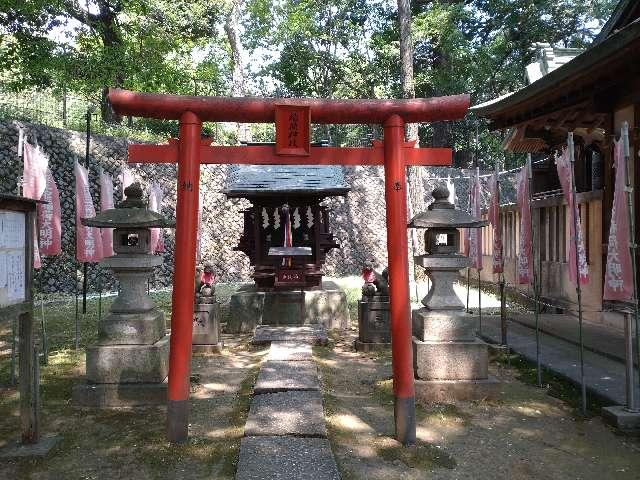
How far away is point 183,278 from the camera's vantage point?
16.0 ft

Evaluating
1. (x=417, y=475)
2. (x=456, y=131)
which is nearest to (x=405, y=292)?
(x=417, y=475)

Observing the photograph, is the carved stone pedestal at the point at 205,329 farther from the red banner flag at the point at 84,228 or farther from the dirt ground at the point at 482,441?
the dirt ground at the point at 482,441

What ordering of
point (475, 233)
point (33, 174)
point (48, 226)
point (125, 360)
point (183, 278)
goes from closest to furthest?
point (183, 278)
point (125, 360)
point (33, 174)
point (48, 226)
point (475, 233)

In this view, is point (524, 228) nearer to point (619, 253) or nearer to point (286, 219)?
point (619, 253)

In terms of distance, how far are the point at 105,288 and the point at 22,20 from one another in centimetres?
850

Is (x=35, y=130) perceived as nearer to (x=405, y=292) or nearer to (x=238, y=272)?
(x=238, y=272)

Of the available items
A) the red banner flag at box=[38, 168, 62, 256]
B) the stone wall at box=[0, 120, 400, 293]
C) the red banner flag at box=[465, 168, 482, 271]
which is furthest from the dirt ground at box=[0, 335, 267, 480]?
the stone wall at box=[0, 120, 400, 293]

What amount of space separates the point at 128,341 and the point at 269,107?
3.22 metres

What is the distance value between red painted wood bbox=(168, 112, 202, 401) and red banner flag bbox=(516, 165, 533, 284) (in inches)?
196

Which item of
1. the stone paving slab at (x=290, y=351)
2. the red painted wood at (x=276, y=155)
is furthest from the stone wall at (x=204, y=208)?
the red painted wood at (x=276, y=155)

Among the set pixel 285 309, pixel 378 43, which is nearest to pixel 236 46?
Answer: pixel 378 43

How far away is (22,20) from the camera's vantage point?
48.8ft

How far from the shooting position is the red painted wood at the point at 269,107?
4906mm

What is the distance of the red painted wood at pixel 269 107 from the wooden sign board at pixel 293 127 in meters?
0.07
